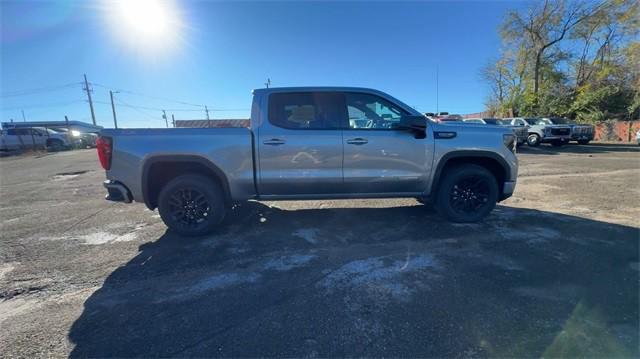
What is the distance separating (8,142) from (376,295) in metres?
34.6

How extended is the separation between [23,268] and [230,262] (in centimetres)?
235

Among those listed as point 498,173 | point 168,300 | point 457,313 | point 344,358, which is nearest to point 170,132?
point 168,300

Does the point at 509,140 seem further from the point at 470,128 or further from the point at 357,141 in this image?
the point at 357,141

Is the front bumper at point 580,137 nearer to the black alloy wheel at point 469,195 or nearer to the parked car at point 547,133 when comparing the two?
the parked car at point 547,133

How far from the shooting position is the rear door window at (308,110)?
4141 mm

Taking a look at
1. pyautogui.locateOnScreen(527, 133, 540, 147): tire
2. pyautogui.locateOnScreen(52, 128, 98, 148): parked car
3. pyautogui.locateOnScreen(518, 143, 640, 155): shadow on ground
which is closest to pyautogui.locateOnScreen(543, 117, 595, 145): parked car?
pyautogui.locateOnScreen(518, 143, 640, 155): shadow on ground

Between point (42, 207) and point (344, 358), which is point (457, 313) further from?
point (42, 207)

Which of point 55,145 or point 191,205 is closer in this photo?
point 191,205

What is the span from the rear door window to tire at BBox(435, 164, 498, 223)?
182 cm

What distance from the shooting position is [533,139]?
1866cm

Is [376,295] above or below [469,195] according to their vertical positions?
below

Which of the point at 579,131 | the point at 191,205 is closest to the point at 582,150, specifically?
the point at 579,131

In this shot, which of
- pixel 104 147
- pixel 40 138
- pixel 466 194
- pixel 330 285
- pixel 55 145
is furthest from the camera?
pixel 55 145

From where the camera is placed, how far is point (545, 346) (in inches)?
79.2
